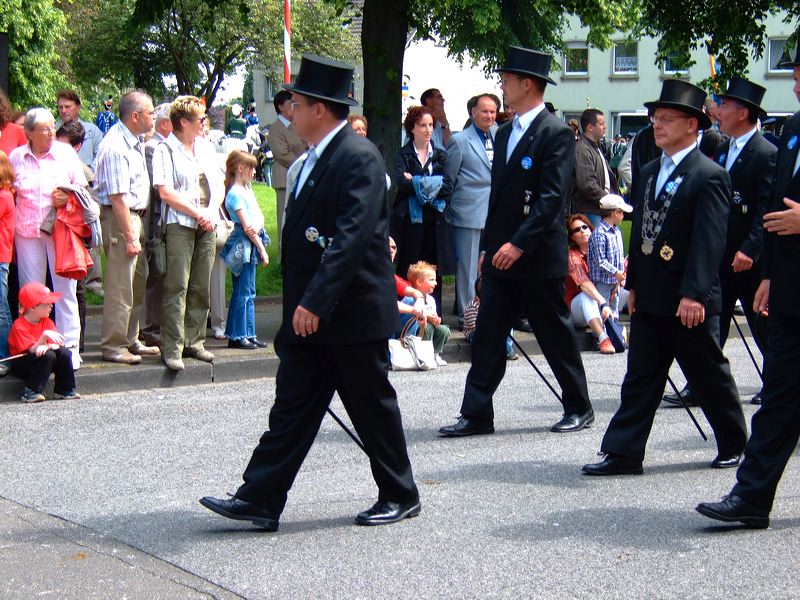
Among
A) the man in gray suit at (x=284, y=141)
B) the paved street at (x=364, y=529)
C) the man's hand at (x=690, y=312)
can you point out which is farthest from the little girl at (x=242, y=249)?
the man's hand at (x=690, y=312)

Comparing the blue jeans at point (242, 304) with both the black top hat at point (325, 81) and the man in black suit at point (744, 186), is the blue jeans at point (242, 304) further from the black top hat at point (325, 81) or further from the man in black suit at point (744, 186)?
the black top hat at point (325, 81)

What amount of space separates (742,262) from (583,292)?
3.76m

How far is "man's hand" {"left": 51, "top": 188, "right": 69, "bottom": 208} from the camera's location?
942 cm

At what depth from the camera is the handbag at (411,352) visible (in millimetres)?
10594

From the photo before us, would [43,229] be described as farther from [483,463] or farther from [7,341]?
[483,463]

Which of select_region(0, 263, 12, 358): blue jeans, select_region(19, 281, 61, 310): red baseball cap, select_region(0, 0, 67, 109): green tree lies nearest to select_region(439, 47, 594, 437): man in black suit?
select_region(19, 281, 61, 310): red baseball cap

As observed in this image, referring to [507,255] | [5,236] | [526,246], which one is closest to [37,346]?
[5,236]

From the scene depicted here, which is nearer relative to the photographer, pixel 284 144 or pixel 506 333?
pixel 506 333

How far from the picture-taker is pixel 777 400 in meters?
5.74

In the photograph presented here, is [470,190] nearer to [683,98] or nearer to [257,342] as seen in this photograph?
[257,342]

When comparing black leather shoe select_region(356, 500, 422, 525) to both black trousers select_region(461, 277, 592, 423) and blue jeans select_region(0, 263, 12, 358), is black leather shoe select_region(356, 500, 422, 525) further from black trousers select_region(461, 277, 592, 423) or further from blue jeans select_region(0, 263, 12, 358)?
blue jeans select_region(0, 263, 12, 358)

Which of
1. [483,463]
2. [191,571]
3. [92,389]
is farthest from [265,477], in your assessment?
[92,389]

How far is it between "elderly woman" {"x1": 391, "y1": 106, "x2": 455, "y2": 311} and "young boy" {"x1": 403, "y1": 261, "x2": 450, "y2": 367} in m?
0.73

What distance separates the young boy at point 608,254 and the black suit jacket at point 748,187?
3.24 metres
